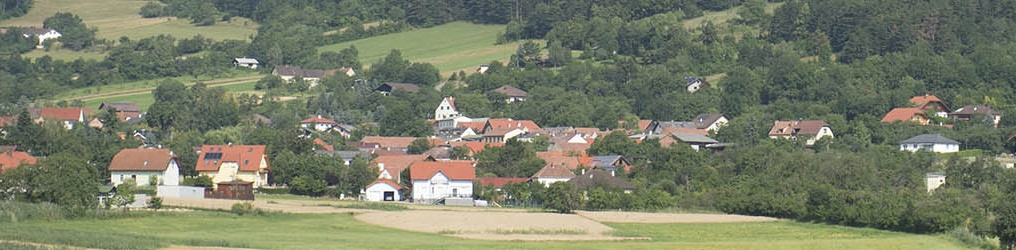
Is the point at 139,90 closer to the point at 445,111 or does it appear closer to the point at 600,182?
the point at 445,111

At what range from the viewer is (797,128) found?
120 m

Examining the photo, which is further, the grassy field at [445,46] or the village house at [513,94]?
the grassy field at [445,46]

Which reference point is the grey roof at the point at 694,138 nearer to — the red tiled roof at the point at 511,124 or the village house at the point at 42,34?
the red tiled roof at the point at 511,124

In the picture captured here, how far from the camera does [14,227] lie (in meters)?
61.9

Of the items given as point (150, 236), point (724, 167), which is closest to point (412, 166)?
point (724, 167)

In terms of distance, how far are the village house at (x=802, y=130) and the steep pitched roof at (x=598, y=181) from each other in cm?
2692

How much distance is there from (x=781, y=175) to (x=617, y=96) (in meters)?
49.5

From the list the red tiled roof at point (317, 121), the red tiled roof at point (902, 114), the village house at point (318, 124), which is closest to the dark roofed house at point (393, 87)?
the red tiled roof at point (317, 121)

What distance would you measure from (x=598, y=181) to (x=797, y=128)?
3237 centimetres

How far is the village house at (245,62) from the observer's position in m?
164

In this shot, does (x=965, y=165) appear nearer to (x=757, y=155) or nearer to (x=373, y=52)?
(x=757, y=155)

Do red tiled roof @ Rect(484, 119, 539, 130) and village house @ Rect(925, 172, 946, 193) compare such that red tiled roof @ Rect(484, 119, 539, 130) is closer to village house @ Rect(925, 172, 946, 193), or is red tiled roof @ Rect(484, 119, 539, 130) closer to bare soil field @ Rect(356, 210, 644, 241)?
village house @ Rect(925, 172, 946, 193)

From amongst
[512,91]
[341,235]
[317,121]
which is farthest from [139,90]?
[341,235]

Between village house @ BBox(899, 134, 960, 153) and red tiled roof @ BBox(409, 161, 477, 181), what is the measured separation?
31658 mm
